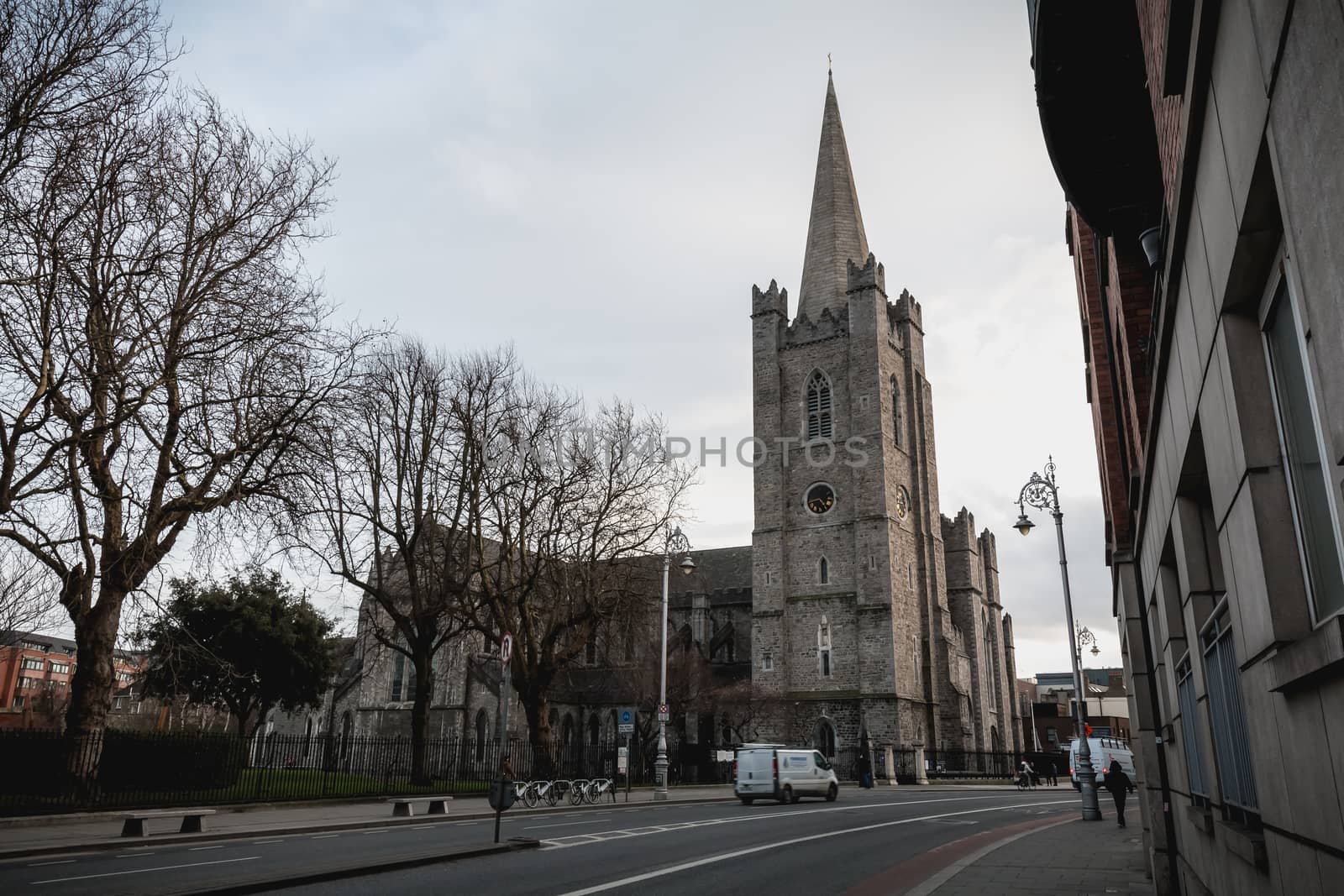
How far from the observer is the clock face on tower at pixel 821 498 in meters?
53.7

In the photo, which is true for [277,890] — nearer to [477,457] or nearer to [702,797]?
[477,457]

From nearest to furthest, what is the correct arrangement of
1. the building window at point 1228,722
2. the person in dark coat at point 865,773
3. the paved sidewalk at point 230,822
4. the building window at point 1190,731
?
the building window at point 1228,722, the building window at point 1190,731, the paved sidewalk at point 230,822, the person in dark coat at point 865,773

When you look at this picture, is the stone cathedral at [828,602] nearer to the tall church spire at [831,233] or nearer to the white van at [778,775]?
the tall church spire at [831,233]

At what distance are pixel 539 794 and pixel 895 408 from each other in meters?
39.0

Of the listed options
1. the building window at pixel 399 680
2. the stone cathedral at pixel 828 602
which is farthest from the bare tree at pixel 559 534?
the building window at pixel 399 680

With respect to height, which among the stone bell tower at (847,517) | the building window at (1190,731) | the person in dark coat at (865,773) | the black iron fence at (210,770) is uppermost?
the stone bell tower at (847,517)

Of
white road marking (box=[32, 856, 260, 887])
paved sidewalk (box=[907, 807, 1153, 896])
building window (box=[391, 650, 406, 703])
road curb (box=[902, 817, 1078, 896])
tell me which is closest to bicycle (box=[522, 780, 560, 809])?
road curb (box=[902, 817, 1078, 896])

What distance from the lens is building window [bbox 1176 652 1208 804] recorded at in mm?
7035

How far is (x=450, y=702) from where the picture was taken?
175ft

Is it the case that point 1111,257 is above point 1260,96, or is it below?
above

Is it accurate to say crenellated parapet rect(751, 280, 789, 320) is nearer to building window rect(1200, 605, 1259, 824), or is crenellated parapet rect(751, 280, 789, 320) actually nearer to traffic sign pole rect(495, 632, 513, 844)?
traffic sign pole rect(495, 632, 513, 844)

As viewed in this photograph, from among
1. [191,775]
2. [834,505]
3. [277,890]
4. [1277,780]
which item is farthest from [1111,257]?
[834,505]

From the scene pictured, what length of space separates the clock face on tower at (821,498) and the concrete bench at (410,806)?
114ft

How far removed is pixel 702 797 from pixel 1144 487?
23.7 meters
